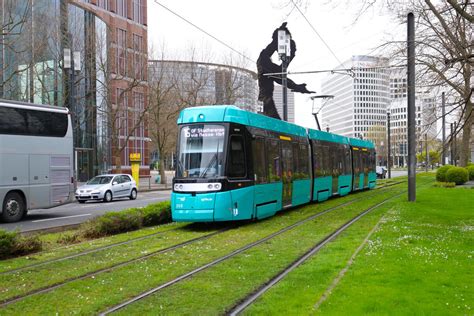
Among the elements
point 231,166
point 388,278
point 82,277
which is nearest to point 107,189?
point 231,166

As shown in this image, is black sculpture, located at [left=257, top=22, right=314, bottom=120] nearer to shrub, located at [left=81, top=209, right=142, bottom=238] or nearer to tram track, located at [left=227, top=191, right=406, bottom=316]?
shrub, located at [left=81, top=209, right=142, bottom=238]

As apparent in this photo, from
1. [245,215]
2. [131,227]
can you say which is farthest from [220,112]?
[131,227]

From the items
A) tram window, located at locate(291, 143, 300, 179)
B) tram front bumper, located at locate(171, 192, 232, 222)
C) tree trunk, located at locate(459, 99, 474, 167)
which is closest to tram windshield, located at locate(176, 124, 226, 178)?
tram front bumper, located at locate(171, 192, 232, 222)

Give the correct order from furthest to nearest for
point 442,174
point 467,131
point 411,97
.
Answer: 1. point 442,174
2. point 467,131
3. point 411,97

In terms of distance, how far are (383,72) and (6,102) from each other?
15.2m

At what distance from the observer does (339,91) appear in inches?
1464

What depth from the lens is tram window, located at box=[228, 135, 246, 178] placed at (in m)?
13.7

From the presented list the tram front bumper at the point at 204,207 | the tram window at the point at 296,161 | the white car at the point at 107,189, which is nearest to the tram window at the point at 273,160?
the tram window at the point at 296,161

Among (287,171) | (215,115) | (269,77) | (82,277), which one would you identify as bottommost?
(82,277)

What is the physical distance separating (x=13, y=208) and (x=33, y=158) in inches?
72.9

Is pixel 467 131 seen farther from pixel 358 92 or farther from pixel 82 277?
pixel 82 277

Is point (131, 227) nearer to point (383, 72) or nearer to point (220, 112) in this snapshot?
point (220, 112)

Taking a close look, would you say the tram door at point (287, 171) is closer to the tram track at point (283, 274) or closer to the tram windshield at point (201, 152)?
the tram track at point (283, 274)

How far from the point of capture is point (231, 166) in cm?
1366
